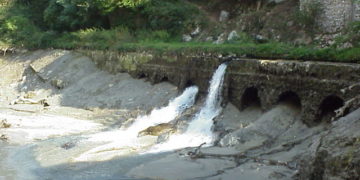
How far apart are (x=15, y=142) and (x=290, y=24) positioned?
14.2 m

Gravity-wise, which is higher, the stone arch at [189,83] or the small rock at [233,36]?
the small rock at [233,36]

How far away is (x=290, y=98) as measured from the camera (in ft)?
55.8

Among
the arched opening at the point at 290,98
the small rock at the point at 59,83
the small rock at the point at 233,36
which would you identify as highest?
the small rock at the point at 233,36

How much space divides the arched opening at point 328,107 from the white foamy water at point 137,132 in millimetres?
5961

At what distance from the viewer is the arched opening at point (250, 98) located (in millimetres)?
18406

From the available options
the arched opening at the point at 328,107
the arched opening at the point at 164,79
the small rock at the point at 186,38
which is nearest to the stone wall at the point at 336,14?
the arched opening at the point at 328,107

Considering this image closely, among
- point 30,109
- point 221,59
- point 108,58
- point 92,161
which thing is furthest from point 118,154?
point 108,58

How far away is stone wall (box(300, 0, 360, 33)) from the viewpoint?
21250 mm

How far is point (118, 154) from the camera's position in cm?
1577

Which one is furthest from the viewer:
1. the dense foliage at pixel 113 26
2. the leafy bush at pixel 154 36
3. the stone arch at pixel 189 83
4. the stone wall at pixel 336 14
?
the leafy bush at pixel 154 36

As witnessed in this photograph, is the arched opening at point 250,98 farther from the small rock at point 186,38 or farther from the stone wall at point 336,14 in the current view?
the small rock at point 186,38

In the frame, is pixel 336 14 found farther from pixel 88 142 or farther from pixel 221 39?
pixel 88 142

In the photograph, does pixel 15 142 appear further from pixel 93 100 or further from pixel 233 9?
pixel 233 9

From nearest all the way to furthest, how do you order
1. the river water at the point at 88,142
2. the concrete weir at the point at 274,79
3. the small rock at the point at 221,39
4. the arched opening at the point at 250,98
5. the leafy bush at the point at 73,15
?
the river water at the point at 88,142 < the concrete weir at the point at 274,79 < the arched opening at the point at 250,98 < the small rock at the point at 221,39 < the leafy bush at the point at 73,15
